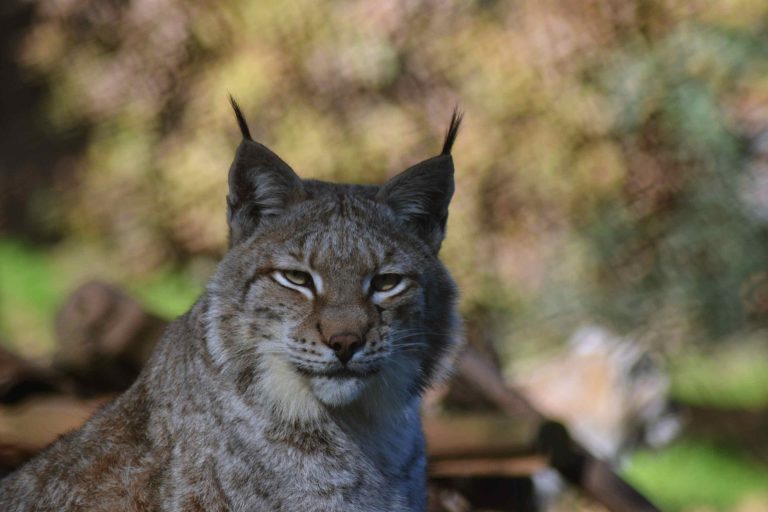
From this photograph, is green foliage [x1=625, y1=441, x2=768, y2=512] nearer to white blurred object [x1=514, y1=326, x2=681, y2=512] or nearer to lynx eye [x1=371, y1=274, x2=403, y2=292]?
white blurred object [x1=514, y1=326, x2=681, y2=512]

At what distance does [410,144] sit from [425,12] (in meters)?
1.04

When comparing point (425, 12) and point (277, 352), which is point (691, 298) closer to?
point (425, 12)

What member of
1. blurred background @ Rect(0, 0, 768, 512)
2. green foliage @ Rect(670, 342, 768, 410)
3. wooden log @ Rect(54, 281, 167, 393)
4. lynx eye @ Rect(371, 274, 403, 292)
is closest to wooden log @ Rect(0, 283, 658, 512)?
wooden log @ Rect(54, 281, 167, 393)

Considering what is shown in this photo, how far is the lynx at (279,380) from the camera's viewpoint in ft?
11.6

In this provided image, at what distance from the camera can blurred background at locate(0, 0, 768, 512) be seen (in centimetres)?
808

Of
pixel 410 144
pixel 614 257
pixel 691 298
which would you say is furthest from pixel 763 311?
pixel 410 144

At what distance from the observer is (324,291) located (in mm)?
3623

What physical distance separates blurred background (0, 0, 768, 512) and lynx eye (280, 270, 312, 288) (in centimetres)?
416

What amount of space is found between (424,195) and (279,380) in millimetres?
872

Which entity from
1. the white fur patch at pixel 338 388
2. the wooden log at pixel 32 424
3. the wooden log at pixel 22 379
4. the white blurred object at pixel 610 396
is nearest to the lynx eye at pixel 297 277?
the white fur patch at pixel 338 388

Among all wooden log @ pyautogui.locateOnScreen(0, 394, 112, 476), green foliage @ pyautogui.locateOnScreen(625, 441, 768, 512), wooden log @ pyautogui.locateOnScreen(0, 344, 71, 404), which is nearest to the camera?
wooden log @ pyautogui.locateOnScreen(0, 394, 112, 476)

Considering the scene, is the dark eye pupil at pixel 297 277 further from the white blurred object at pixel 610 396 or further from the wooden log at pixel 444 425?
the white blurred object at pixel 610 396

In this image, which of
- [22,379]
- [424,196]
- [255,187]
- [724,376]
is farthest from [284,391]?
[724,376]

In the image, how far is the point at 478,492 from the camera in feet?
19.2
